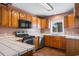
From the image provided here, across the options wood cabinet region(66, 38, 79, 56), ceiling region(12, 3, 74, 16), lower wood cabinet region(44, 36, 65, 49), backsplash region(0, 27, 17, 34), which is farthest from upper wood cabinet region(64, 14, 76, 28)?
backsplash region(0, 27, 17, 34)

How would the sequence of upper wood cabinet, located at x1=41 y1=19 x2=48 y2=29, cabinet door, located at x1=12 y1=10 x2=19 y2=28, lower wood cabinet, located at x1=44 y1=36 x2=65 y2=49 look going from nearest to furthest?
cabinet door, located at x1=12 y1=10 x2=19 y2=28, lower wood cabinet, located at x1=44 y1=36 x2=65 y2=49, upper wood cabinet, located at x1=41 y1=19 x2=48 y2=29

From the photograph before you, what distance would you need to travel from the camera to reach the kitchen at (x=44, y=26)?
212 centimetres

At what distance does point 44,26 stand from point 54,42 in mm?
912

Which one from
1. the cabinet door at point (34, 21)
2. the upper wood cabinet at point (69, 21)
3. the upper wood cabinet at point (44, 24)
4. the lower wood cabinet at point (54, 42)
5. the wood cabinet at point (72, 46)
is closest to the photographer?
the wood cabinet at point (72, 46)

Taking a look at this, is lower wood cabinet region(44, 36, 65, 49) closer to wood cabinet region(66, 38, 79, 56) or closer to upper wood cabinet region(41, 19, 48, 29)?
upper wood cabinet region(41, 19, 48, 29)

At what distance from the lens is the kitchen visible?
2.12 m

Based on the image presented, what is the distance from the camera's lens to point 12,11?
2367 mm

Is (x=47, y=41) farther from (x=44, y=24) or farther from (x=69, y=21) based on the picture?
(x=69, y=21)

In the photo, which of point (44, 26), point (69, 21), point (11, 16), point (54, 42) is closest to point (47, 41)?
point (54, 42)

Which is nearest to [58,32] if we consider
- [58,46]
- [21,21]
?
[58,46]

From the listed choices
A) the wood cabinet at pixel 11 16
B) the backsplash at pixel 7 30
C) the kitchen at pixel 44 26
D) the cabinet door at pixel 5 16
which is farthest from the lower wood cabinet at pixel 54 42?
the cabinet door at pixel 5 16

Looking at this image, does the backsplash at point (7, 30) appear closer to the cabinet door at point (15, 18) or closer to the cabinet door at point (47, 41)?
the cabinet door at point (15, 18)

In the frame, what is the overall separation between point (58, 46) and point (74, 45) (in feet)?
3.64

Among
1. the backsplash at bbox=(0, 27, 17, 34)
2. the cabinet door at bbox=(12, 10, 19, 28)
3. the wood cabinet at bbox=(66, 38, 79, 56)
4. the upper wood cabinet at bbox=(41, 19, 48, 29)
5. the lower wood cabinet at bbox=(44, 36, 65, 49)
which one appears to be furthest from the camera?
the upper wood cabinet at bbox=(41, 19, 48, 29)
